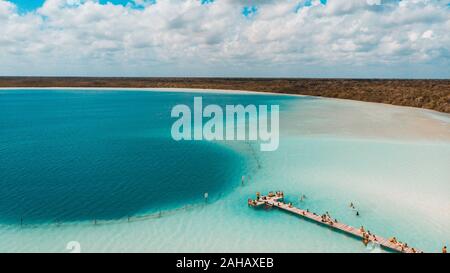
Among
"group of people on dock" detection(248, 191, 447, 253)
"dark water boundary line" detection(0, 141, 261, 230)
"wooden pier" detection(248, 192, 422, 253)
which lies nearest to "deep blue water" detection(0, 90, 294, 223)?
"dark water boundary line" detection(0, 141, 261, 230)

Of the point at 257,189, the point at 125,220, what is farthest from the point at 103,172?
the point at 257,189

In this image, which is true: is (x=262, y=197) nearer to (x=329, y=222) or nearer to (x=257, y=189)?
(x=257, y=189)

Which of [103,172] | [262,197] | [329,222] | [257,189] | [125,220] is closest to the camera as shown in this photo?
[329,222]

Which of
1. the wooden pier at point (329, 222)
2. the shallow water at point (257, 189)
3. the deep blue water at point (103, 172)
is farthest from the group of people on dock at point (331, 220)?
the deep blue water at point (103, 172)

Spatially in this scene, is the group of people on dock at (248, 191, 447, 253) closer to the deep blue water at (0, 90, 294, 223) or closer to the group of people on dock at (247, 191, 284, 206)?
the group of people on dock at (247, 191, 284, 206)
